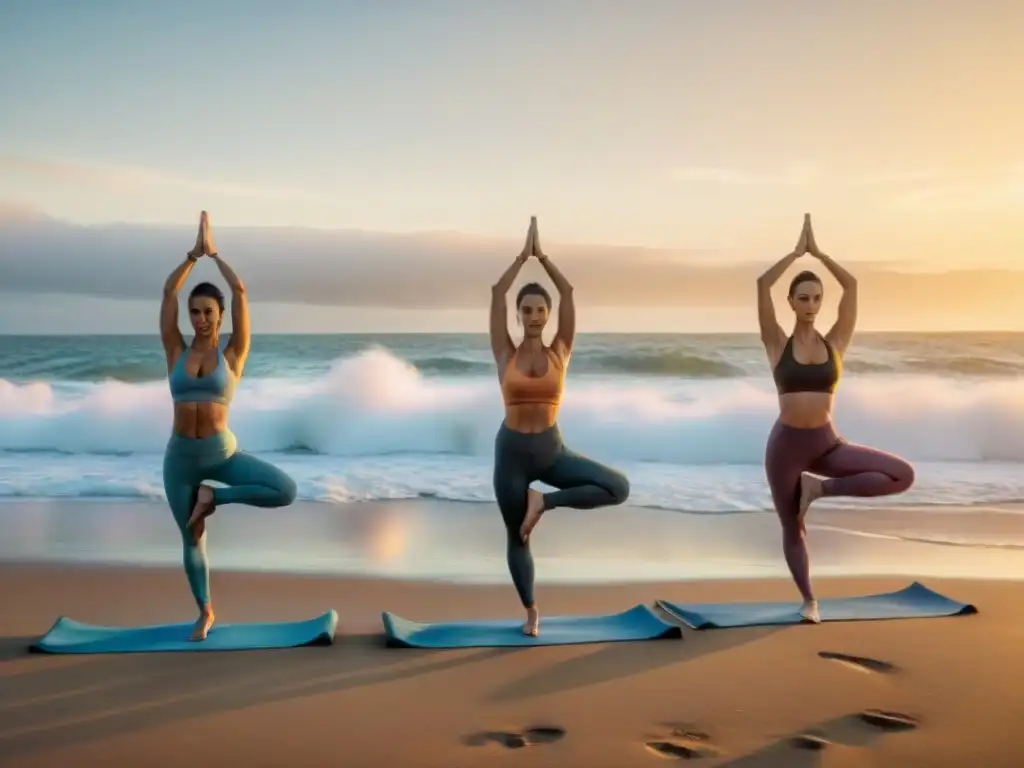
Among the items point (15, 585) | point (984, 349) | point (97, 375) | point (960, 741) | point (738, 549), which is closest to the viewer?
point (960, 741)

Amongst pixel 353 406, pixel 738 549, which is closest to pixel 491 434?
pixel 353 406

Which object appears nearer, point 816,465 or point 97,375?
point 816,465

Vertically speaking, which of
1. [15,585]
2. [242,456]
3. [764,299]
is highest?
[764,299]

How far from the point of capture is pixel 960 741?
4105mm

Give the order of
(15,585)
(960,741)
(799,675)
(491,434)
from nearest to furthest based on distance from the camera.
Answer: (960,741) → (799,675) → (15,585) → (491,434)

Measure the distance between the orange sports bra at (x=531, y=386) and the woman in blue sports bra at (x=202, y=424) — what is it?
1346mm

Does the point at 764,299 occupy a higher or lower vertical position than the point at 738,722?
higher

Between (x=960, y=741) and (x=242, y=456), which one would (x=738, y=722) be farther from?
(x=242, y=456)

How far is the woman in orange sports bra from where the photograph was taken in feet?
18.1

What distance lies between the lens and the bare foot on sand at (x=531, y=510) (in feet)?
18.0

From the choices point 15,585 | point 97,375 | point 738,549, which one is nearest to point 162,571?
point 15,585

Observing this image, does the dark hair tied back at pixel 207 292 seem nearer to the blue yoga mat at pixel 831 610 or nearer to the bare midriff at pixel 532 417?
the bare midriff at pixel 532 417

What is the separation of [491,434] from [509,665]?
1017 cm

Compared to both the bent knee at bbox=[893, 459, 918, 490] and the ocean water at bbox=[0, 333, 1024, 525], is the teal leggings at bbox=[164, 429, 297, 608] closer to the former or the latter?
the bent knee at bbox=[893, 459, 918, 490]
